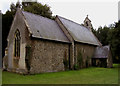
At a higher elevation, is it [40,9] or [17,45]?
[40,9]

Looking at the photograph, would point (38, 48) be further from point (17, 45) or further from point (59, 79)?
point (59, 79)

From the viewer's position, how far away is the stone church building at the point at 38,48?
19.7 m

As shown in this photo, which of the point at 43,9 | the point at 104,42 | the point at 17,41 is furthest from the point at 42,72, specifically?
the point at 104,42

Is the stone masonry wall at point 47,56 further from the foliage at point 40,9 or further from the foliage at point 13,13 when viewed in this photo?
the foliage at point 40,9

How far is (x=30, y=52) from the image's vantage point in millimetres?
19375

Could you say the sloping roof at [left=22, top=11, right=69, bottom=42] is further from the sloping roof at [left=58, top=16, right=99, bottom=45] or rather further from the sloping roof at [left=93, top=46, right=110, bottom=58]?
the sloping roof at [left=93, top=46, right=110, bottom=58]

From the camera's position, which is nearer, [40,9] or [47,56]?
[47,56]

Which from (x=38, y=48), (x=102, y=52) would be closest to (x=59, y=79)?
(x=38, y=48)

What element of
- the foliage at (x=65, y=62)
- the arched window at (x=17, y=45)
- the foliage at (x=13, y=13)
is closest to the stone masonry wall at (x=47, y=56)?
the foliage at (x=65, y=62)

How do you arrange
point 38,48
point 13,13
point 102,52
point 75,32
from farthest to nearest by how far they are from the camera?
point 13,13 < point 102,52 < point 75,32 < point 38,48

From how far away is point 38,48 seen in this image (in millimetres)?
20406

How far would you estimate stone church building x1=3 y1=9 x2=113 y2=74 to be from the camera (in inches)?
777

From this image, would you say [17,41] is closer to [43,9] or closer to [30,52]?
[30,52]

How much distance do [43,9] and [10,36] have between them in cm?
1725
